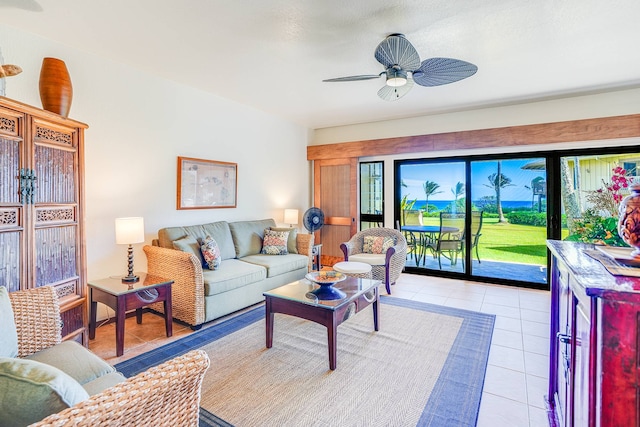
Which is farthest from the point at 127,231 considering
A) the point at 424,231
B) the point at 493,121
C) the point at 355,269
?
the point at 493,121

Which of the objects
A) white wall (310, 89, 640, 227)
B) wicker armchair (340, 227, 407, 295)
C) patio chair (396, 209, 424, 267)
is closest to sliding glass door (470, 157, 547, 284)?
white wall (310, 89, 640, 227)

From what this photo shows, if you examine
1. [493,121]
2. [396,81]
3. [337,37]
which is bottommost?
[396,81]

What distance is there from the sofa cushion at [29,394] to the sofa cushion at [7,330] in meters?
0.73

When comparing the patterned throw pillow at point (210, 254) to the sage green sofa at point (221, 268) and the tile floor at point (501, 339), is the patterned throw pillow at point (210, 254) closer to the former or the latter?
the sage green sofa at point (221, 268)

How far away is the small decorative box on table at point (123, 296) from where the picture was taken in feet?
8.41

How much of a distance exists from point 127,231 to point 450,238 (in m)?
4.52

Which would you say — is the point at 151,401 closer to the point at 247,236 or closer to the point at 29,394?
the point at 29,394

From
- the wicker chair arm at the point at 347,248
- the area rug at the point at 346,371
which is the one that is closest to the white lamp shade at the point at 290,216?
the wicker chair arm at the point at 347,248

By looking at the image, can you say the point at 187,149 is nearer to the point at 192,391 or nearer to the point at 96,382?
the point at 96,382

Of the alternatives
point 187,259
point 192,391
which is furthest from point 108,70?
point 192,391

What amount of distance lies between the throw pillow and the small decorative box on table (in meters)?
0.43

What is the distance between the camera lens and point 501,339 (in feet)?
9.43

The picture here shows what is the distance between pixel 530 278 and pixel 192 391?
5.03 m

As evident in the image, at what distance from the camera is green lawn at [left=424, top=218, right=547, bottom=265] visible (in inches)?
180
